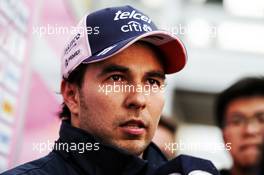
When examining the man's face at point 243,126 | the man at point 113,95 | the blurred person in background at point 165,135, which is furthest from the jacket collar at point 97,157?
the blurred person in background at point 165,135

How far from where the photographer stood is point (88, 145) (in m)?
1.24

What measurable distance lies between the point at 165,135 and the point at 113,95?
3.65ft

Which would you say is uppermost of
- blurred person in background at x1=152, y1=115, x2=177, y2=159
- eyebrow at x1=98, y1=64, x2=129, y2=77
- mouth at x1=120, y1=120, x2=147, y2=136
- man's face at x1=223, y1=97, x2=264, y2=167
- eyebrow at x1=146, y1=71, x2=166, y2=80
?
eyebrow at x1=98, y1=64, x2=129, y2=77

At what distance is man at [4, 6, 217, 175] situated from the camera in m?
1.21

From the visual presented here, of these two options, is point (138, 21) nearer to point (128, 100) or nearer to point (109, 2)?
point (128, 100)

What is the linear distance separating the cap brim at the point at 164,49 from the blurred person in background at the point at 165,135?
0.79m

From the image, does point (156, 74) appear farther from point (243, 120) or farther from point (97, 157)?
point (243, 120)

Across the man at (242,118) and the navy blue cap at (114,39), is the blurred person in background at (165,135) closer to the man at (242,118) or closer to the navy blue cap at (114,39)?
the man at (242,118)

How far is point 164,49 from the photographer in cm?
135

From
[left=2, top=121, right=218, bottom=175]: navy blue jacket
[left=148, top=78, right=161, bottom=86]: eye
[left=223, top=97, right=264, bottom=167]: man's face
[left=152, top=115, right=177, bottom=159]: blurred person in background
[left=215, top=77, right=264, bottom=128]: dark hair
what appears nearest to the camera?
[left=2, top=121, right=218, bottom=175]: navy blue jacket

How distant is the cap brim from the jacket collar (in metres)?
0.17

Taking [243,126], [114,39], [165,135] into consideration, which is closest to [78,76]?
Answer: [114,39]

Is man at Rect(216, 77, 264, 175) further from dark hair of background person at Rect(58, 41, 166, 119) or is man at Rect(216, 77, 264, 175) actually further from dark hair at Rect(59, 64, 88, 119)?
dark hair at Rect(59, 64, 88, 119)

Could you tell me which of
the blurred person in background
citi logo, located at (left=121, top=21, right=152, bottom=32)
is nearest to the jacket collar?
citi logo, located at (left=121, top=21, right=152, bottom=32)
